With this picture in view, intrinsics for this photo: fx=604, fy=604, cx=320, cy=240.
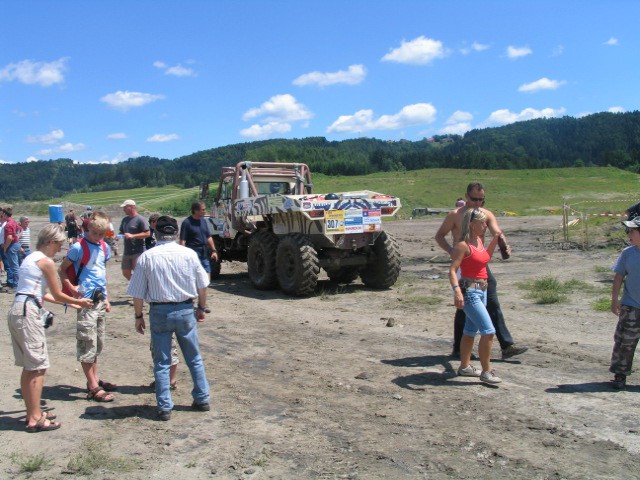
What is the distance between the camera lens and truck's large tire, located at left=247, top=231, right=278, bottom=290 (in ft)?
39.0

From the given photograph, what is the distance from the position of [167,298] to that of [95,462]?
135 centimetres

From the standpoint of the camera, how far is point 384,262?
461 inches

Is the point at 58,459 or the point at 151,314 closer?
the point at 58,459

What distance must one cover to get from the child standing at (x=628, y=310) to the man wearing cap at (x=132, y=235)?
281 inches

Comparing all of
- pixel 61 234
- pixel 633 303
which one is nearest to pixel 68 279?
pixel 61 234

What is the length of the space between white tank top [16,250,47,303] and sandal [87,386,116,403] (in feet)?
3.93

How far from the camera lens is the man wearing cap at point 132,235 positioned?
984 centimetres

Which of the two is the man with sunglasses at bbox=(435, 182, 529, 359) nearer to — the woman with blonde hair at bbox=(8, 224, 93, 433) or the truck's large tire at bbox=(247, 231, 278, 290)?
the woman with blonde hair at bbox=(8, 224, 93, 433)

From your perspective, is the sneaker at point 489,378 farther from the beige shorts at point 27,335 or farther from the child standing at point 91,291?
the beige shorts at point 27,335

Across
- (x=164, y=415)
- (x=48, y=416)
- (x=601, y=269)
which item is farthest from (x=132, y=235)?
(x=601, y=269)

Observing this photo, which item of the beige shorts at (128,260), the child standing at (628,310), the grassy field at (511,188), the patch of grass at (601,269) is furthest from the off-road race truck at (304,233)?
the grassy field at (511,188)

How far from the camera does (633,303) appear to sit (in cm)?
560

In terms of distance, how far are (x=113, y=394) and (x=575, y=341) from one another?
216 inches

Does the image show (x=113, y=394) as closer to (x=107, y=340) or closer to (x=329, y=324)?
(x=107, y=340)
